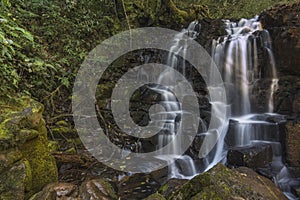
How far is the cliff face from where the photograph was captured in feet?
18.9

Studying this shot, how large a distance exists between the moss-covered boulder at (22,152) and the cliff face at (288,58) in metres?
5.28

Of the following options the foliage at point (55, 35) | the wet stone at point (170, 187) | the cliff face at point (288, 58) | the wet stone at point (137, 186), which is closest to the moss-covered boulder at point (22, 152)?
the foliage at point (55, 35)

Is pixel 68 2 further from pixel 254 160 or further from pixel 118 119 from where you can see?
pixel 254 160

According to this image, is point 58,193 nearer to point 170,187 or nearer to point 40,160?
point 40,160

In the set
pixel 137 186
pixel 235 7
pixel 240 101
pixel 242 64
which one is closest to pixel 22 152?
pixel 137 186

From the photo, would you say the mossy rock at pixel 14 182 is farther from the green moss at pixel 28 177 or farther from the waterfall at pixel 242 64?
the waterfall at pixel 242 64

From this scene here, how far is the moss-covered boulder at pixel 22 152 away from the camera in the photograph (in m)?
2.69

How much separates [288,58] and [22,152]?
20.2 feet

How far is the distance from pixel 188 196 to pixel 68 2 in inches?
274

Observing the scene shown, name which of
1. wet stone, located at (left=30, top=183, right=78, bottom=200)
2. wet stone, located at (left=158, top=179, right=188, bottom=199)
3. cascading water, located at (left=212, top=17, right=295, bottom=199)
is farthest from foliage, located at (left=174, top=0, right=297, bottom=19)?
wet stone, located at (left=30, top=183, right=78, bottom=200)

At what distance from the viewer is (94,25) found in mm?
7637

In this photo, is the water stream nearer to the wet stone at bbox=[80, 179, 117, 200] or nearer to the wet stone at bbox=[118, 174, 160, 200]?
the wet stone at bbox=[118, 174, 160, 200]

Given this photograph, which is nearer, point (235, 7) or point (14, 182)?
point (14, 182)

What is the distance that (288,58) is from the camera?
604 cm
